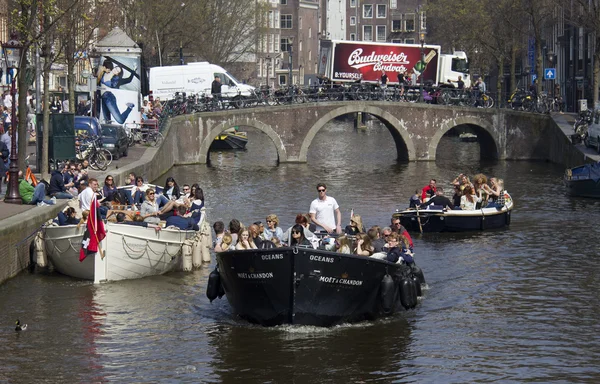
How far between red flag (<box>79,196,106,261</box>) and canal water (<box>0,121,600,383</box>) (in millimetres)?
873

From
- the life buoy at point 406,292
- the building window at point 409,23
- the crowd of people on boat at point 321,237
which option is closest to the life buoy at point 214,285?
the crowd of people on boat at point 321,237

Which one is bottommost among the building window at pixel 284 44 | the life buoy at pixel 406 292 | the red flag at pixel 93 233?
the life buoy at pixel 406 292

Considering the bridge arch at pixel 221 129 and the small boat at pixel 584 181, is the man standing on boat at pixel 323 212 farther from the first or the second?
the bridge arch at pixel 221 129

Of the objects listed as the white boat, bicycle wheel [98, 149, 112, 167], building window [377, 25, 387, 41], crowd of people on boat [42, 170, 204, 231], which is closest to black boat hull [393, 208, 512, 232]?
crowd of people on boat [42, 170, 204, 231]

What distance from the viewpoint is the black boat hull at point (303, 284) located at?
773 inches

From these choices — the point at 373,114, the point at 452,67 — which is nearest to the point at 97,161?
Result: the point at 373,114

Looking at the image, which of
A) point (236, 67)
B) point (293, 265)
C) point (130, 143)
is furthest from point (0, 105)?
point (236, 67)

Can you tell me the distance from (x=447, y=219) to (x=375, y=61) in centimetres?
3672

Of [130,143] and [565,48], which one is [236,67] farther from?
[130,143]

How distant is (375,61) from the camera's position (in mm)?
69250

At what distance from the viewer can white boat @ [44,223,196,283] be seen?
2492cm

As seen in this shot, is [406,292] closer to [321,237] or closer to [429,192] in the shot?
[321,237]

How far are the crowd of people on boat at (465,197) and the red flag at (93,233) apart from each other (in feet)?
39.5

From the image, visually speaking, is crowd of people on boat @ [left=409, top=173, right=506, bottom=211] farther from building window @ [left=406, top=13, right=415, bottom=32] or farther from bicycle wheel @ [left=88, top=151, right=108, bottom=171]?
building window @ [left=406, top=13, right=415, bottom=32]
